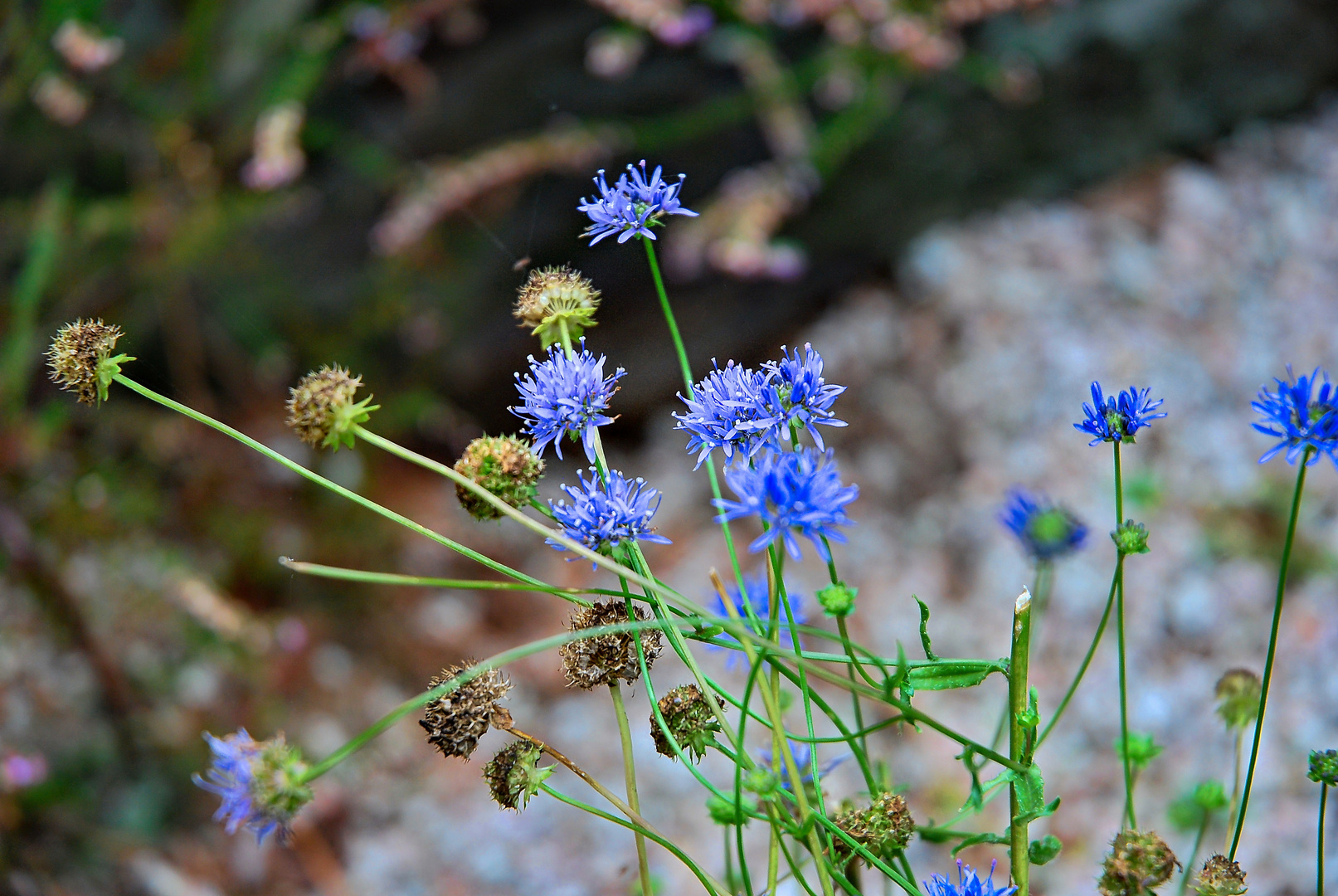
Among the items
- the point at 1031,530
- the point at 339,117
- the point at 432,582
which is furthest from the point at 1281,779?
the point at 339,117

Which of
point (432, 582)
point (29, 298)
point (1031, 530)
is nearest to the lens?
point (432, 582)

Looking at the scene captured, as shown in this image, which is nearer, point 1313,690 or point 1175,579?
point 1313,690

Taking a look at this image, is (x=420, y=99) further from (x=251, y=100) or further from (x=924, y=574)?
(x=924, y=574)

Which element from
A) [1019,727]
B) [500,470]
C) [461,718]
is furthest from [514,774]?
[1019,727]

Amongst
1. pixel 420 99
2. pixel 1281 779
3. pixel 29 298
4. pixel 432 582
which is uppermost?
pixel 420 99

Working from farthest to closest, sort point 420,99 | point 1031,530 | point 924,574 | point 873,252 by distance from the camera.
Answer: point 873,252 < point 420,99 < point 924,574 < point 1031,530

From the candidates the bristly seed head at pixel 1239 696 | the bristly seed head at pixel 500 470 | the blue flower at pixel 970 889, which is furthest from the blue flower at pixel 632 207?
the bristly seed head at pixel 1239 696

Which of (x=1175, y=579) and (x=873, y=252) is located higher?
(x=873, y=252)

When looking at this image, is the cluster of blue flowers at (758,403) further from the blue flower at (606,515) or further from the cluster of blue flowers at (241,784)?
the cluster of blue flowers at (241,784)
